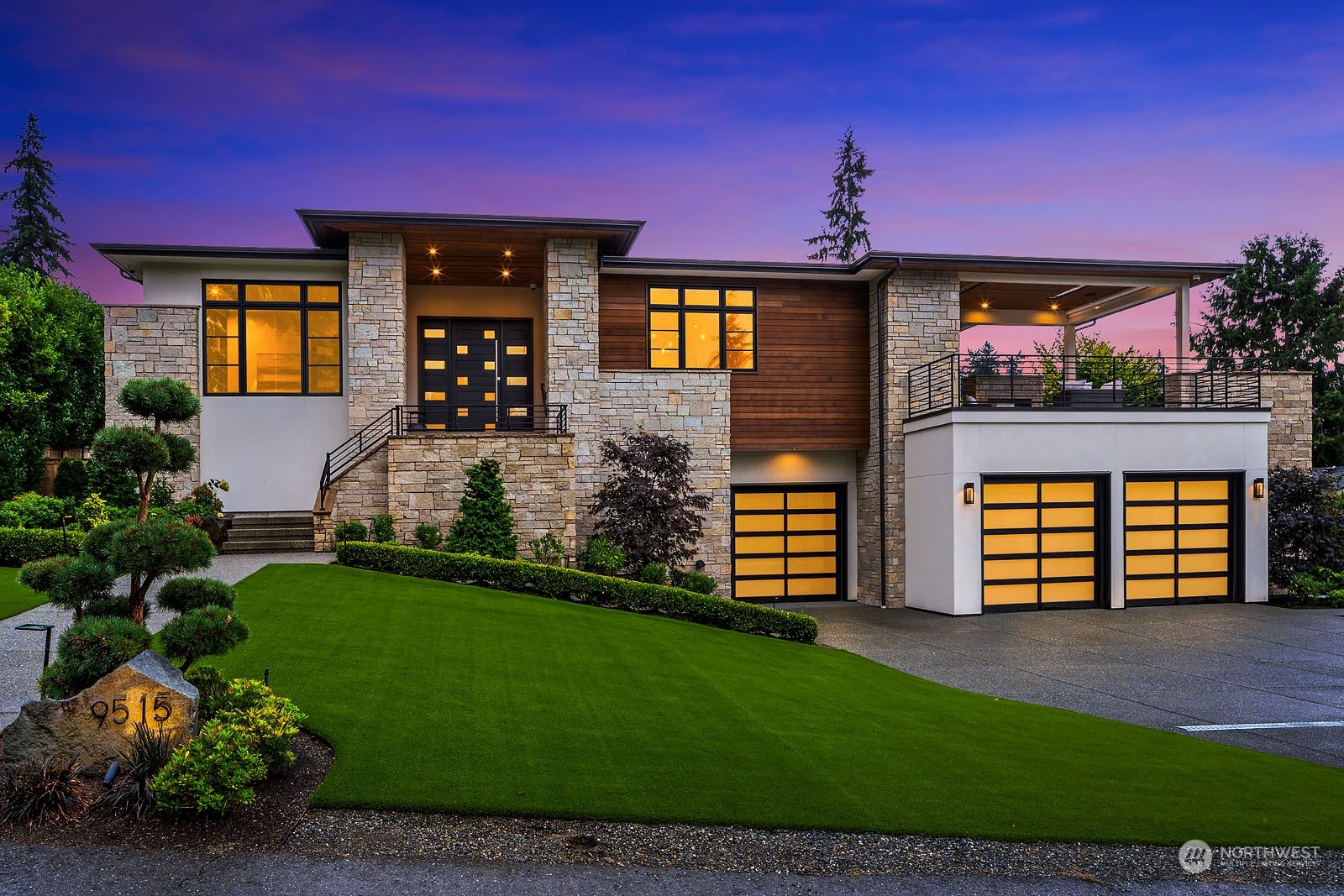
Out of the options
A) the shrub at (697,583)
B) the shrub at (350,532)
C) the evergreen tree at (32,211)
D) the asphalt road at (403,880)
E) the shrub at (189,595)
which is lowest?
the shrub at (697,583)

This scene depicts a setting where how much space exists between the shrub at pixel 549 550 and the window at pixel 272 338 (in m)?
6.12

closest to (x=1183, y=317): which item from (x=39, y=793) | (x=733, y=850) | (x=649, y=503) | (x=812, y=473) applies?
(x=812, y=473)

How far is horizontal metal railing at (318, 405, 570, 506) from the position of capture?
15484 millimetres

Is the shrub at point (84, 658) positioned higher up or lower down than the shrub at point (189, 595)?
Result: lower down

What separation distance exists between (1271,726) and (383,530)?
41.8 feet

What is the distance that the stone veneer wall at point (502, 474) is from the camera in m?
14.7

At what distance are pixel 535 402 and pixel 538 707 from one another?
12430 mm

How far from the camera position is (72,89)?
21.6 m

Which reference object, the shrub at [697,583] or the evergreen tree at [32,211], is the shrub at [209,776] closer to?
the shrub at [697,583]

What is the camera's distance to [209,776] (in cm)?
456

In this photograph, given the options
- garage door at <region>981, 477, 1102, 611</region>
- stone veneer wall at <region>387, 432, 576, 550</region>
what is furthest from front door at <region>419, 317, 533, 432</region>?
garage door at <region>981, 477, 1102, 611</region>

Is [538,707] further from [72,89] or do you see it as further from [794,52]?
[72,89]

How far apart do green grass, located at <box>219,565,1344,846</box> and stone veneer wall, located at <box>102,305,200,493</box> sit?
874cm

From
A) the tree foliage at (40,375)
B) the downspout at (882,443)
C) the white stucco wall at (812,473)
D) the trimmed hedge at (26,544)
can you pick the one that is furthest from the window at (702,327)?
the tree foliage at (40,375)
